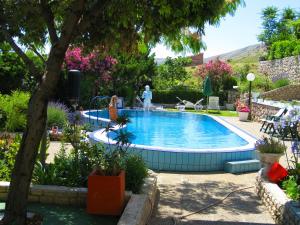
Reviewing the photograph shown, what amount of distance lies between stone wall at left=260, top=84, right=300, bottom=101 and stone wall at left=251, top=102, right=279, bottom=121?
20.6ft

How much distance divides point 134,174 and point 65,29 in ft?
8.12

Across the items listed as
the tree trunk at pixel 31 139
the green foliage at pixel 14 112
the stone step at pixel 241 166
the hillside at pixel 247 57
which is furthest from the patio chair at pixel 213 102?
the tree trunk at pixel 31 139

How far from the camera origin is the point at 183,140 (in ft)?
44.0

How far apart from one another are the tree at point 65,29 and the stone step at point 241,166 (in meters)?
3.61

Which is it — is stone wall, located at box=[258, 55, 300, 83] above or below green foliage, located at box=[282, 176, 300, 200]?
above

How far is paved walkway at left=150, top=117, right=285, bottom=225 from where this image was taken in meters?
5.52

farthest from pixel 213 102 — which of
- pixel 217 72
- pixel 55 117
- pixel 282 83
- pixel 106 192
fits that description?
pixel 106 192

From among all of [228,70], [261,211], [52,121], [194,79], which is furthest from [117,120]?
[194,79]

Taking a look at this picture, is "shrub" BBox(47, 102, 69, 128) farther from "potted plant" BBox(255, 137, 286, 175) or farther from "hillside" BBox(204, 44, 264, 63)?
"hillside" BBox(204, 44, 264, 63)

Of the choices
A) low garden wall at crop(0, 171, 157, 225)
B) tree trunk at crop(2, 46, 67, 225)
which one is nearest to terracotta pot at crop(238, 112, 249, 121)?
low garden wall at crop(0, 171, 157, 225)

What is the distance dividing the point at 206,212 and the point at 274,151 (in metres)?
1.67

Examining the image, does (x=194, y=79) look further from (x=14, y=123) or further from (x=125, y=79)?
(x=14, y=123)

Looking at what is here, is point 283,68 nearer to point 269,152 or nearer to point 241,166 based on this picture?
point 241,166

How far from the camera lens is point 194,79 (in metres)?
35.2
